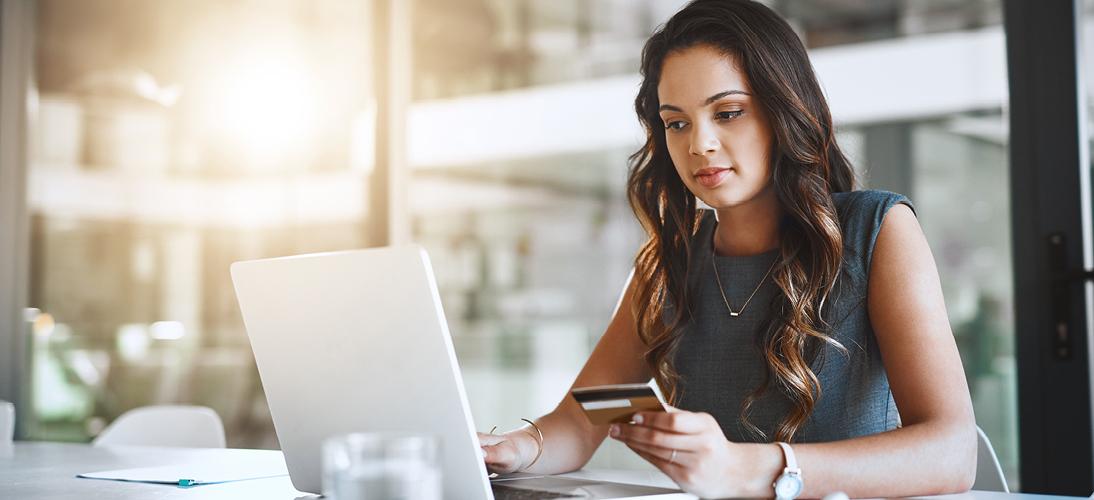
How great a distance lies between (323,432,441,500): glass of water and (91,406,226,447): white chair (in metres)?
1.67

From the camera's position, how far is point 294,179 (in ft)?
12.6

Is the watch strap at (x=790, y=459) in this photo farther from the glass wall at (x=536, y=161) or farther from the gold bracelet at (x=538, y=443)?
the glass wall at (x=536, y=161)

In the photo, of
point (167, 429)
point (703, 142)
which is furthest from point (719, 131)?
point (167, 429)

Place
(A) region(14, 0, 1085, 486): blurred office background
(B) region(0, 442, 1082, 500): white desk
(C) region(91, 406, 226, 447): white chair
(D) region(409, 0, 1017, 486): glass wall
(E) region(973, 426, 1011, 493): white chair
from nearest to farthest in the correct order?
1. (B) region(0, 442, 1082, 500): white desk
2. (E) region(973, 426, 1011, 493): white chair
3. (C) region(91, 406, 226, 447): white chair
4. (D) region(409, 0, 1017, 486): glass wall
5. (A) region(14, 0, 1085, 486): blurred office background

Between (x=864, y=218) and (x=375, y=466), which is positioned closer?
(x=375, y=466)

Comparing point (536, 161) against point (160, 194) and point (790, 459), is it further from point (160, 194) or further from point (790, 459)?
point (790, 459)

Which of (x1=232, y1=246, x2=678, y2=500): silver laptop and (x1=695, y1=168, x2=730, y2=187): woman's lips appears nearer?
(x1=232, y1=246, x2=678, y2=500): silver laptop

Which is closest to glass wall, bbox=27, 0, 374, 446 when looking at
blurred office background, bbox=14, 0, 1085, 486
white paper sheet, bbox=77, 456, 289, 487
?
blurred office background, bbox=14, 0, 1085, 486

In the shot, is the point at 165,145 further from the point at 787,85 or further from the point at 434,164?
the point at 787,85

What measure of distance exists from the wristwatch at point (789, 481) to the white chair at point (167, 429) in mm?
1586

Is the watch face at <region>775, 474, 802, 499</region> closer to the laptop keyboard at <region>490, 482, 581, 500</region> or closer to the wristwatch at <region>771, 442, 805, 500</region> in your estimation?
the wristwatch at <region>771, 442, 805, 500</region>

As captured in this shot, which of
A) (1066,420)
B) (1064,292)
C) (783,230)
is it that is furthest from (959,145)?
(783,230)

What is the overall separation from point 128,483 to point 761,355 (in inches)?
39.0

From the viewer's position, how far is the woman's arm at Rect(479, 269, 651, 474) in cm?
145
